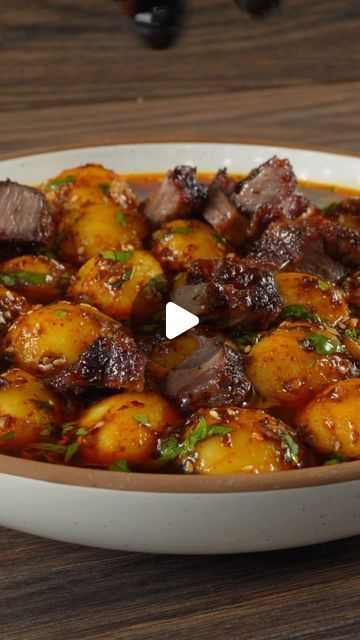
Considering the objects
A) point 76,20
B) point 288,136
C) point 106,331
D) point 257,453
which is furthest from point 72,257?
point 76,20

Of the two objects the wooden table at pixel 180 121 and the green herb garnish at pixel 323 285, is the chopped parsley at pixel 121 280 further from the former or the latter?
the wooden table at pixel 180 121

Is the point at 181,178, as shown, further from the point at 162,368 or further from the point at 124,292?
the point at 162,368

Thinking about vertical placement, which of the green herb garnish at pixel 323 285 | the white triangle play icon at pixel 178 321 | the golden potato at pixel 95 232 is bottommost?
the golden potato at pixel 95 232

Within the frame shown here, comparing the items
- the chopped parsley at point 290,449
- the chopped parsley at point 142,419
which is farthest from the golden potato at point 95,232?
the chopped parsley at point 290,449

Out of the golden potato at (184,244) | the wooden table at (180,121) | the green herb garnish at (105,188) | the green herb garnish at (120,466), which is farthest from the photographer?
the green herb garnish at (105,188)

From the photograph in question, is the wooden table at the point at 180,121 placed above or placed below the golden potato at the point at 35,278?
below

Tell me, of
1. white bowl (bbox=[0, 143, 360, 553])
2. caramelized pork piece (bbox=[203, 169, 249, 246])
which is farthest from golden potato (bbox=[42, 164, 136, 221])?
white bowl (bbox=[0, 143, 360, 553])

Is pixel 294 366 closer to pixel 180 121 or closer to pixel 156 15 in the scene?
pixel 156 15

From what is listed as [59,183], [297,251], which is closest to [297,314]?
[297,251]
